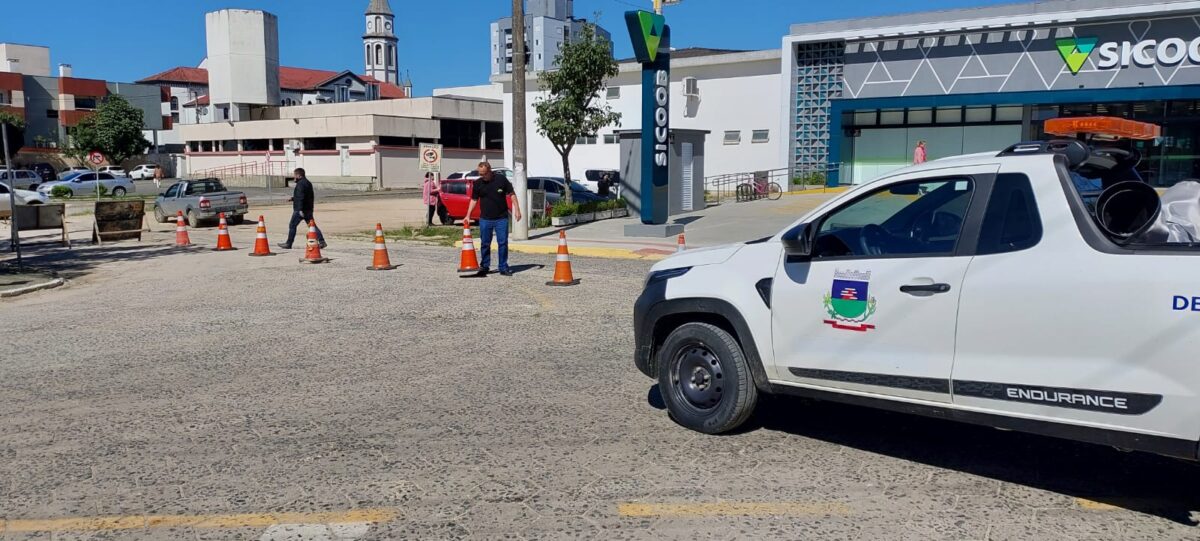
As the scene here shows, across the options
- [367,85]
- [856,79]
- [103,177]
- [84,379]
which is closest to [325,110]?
[103,177]

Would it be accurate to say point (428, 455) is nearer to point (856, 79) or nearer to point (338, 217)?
point (338, 217)

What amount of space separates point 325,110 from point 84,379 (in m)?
63.1

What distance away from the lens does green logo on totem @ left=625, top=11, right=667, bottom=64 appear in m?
19.7

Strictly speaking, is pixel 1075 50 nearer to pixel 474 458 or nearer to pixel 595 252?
pixel 595 252

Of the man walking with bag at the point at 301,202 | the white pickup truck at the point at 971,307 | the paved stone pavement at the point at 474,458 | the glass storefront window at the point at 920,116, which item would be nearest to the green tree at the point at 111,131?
the man walking with bag at the point at 301,202

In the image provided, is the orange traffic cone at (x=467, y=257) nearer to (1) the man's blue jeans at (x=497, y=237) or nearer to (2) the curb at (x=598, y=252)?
(1) the man's blue jeans at (x=497, y=237)

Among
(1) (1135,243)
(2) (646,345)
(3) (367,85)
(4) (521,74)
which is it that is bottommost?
(2) (646,345)

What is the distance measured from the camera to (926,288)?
4723mm

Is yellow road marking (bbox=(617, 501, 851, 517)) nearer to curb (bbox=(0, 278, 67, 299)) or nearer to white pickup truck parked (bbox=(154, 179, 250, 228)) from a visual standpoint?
curb (bbox=(0, 278, 67, 299))

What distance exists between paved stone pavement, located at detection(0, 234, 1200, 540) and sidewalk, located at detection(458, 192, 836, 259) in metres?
7.99

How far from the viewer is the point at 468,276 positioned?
1419 centimetres

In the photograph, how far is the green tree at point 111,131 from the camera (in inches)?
2714

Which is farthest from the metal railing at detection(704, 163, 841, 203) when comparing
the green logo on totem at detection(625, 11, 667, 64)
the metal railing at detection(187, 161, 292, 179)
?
the metal railing at detection(187, 161, 292, 179)

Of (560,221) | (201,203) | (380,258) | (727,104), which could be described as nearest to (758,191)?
(727,104)
